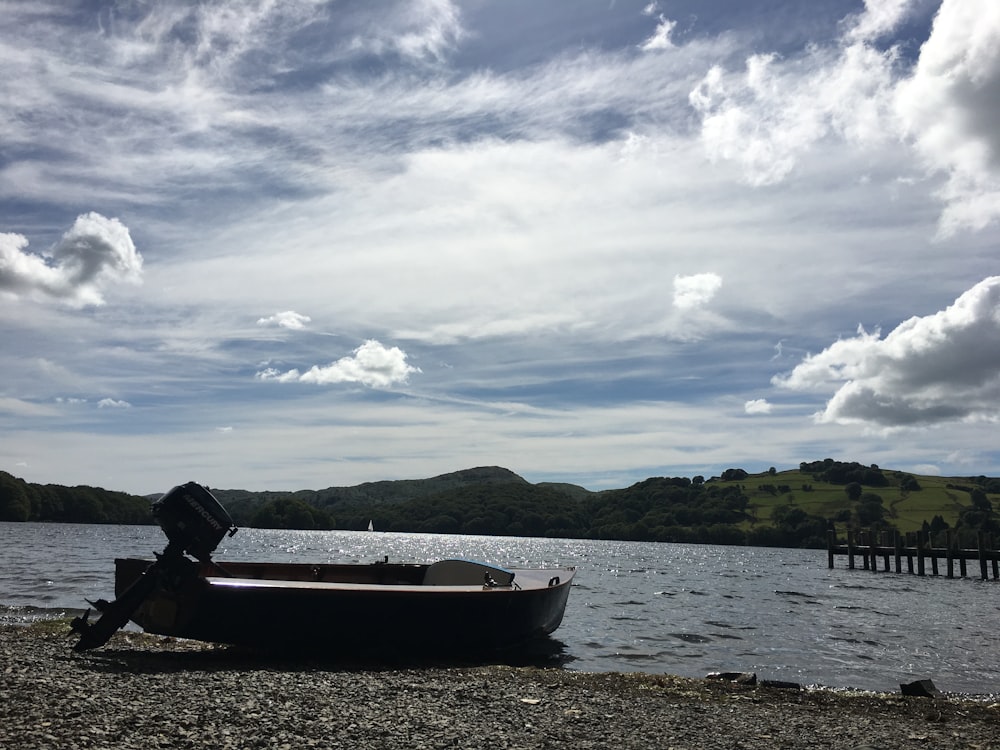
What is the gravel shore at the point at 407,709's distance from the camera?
8.30 meters

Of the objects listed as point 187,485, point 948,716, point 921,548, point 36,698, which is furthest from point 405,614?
point 921,548

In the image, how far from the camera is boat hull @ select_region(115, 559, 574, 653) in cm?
1429

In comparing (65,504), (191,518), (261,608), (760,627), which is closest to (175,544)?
(191,518)

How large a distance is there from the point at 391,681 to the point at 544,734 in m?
3.97

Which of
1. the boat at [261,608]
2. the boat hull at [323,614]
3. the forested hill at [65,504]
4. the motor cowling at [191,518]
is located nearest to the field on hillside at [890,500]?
the forested hill at [65,504]

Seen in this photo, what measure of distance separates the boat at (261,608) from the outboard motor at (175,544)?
0.06 ft

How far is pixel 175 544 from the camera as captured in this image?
14164mm

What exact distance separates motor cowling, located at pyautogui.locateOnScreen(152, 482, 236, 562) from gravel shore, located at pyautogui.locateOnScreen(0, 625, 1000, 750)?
6.73 ft

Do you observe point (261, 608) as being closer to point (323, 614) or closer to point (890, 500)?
point (323, 614)

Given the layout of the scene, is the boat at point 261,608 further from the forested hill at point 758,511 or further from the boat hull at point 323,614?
the forested hill at point 758,511

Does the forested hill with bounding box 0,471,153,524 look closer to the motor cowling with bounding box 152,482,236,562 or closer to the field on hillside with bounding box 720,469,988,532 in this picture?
the field on hillside with bounding box 720,469,988,532

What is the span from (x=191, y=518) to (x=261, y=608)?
2.22 metres

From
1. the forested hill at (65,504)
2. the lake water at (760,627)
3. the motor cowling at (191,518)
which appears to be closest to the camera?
the motor cowling at (191,518)

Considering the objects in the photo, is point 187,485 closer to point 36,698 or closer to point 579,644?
point 36,698
